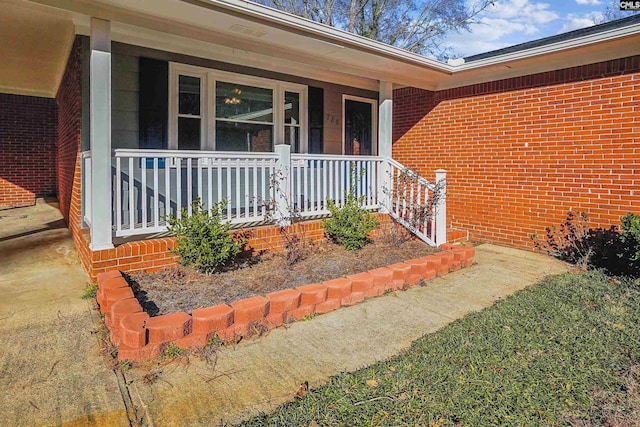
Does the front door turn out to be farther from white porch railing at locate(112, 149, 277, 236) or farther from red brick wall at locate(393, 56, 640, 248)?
white porch railing at locate(112, 149, 277, 236)

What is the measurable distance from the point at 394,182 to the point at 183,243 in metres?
3.58

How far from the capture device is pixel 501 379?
245 cm

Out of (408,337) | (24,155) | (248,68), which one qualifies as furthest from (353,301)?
(24,155)

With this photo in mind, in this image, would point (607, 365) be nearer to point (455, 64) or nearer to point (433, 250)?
point (433, 250)

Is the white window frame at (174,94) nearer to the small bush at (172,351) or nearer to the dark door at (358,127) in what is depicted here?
the dark door at (358,127)

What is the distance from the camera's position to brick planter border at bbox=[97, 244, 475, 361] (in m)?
2.75

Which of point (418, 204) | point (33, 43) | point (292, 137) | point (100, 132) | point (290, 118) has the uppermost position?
point (33, 43)

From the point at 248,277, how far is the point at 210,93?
3.22 m

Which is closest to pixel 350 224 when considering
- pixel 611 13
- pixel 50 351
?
pixel 50 351

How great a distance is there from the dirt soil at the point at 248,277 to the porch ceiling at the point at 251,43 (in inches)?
102

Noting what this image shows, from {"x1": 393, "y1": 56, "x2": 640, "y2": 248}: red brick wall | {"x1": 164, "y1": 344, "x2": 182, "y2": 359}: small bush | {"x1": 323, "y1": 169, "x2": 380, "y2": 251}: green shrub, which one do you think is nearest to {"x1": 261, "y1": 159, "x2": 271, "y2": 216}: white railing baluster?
{"x1": 323, "y1": 169, "x2": 380, "y2": 251}: green shrub

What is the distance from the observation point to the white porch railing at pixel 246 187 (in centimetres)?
443

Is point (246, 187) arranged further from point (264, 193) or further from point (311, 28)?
point (311, 28)

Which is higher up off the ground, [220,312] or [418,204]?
[418,204]
